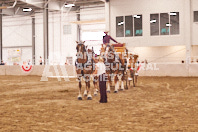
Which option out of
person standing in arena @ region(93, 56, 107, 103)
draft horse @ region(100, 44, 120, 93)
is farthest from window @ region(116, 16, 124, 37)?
person standing in arena @ region(93, 56, 107, 103)

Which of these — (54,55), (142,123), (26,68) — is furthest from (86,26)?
(142,123)

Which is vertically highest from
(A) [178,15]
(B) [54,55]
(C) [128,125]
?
(A) [178,15]

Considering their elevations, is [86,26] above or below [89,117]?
above

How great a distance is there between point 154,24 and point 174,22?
231 cm

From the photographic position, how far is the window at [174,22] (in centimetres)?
3186

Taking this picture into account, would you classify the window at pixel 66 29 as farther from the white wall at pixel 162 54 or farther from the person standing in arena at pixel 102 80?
the person standing in arena at pixel 102 80

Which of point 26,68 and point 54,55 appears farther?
point 54,55

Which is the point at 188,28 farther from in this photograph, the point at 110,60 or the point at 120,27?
the point at 110,60

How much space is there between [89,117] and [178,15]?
88.5ft

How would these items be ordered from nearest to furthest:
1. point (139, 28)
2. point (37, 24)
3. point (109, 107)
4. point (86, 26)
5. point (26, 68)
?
1. point (109, 107)
2. point (26, 68)
3. point (139, 28)
4. point (86, 26)
5. point (37, 24)

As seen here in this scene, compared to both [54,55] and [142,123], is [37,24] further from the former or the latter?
[142,123]

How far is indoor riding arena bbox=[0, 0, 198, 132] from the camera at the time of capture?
7.30 m

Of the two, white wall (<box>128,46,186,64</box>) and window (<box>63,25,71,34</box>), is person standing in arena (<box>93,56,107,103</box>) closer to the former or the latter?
white wall (<box>128,46,186,64</box>)

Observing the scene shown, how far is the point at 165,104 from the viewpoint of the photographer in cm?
980
